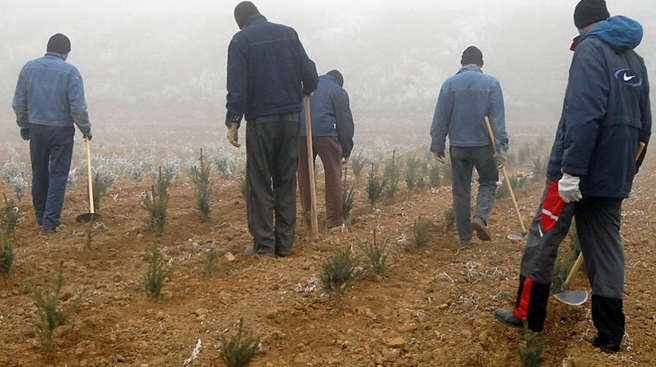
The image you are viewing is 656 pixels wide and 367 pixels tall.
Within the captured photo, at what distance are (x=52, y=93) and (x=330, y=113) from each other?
2946 mm

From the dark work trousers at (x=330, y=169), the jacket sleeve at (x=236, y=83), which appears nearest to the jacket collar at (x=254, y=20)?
the jacket sleeve at (x=236, y=83)

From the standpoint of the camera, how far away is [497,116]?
5344 mm

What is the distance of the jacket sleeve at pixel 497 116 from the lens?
5.30 meters


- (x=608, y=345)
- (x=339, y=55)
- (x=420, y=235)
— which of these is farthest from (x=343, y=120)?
(x=339, y=55)

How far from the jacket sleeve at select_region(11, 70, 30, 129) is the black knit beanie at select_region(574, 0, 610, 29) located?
537 centimetres

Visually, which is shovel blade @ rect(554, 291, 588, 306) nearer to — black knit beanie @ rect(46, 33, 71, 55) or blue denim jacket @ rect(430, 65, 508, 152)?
blue denim jacket @ rect(430, 65, 508, 152)

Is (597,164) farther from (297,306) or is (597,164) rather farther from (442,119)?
(442,119)

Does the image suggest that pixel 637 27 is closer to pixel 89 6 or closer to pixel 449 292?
pixel 449 292

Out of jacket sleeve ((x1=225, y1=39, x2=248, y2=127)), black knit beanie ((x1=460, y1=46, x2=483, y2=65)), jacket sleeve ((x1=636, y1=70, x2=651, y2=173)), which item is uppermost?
black knit beanie ((x1=460, y1=46, x2=483, y2=65))

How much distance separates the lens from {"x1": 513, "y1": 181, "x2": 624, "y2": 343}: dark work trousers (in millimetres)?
3244

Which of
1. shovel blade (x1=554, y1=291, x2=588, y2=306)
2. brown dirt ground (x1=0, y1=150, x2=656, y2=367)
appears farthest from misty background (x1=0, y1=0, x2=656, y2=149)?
shovel blade (x1=554, y1=291, x2=588, y2=306)

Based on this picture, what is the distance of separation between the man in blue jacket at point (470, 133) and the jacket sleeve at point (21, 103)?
4.35m

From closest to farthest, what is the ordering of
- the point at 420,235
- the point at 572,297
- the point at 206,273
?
the point at 572,297, the point at 206,273, the point at 420,235

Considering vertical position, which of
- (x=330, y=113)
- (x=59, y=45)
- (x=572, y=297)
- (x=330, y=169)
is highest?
(x=59, y=45)
